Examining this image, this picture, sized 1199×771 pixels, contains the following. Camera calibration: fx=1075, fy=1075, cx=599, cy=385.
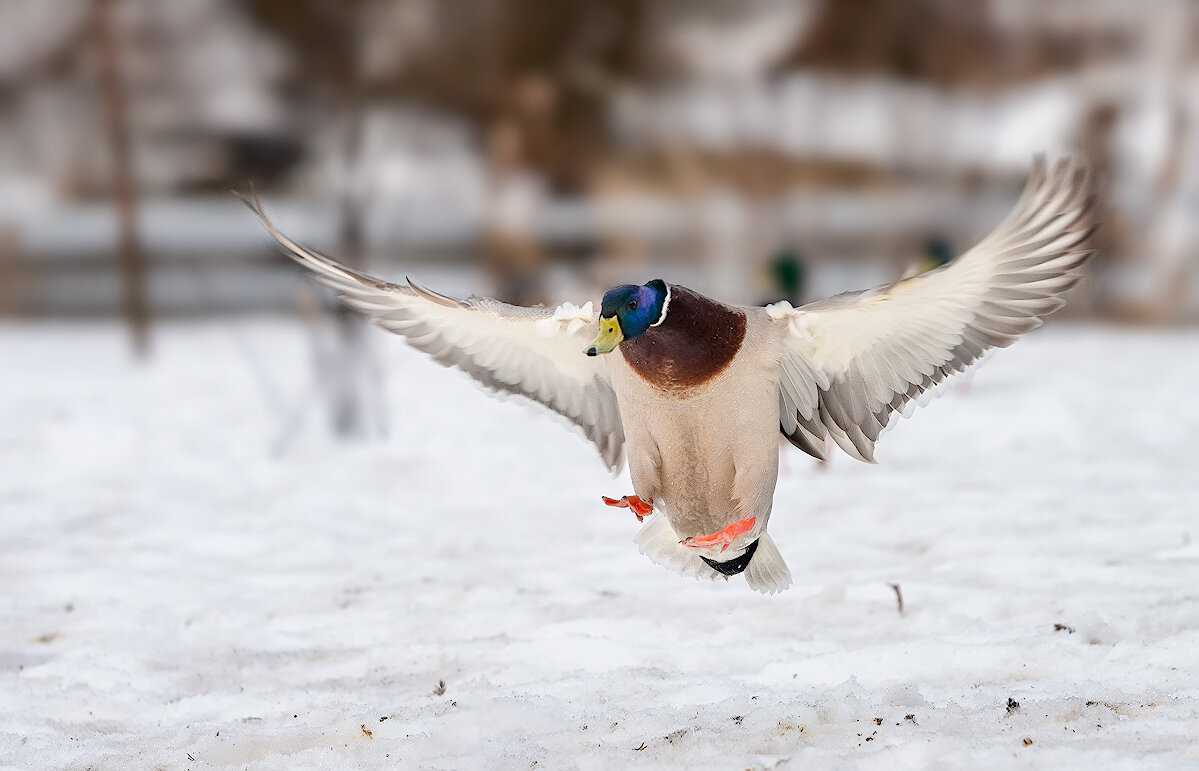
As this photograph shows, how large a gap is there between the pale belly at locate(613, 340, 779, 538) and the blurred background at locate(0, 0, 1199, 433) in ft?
19.6

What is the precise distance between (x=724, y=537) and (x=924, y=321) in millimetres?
452

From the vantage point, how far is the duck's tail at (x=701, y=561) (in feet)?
5.94

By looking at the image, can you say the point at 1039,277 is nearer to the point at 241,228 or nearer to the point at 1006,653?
the point at 1006,653

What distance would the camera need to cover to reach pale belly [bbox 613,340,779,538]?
1.51m

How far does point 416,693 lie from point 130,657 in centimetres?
70

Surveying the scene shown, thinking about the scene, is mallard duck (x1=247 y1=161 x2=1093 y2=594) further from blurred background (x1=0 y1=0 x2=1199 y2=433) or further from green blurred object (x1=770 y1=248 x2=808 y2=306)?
blurred background (x1=0 y1=0 x2=1199 y2=433)

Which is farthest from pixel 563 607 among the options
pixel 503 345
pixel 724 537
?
pixel 724 537

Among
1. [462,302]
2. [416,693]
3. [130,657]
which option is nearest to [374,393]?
[130,657]

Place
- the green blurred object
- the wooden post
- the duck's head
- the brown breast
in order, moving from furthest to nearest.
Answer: the wooden post
the green blurred object
the brown breast
the duck's head

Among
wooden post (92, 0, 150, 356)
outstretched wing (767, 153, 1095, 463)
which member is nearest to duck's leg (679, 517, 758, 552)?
outstretched wing (767, 153, 1095, 463)

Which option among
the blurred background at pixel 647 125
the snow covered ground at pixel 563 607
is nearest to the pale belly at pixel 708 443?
the snow covered ground at pixel 563 607

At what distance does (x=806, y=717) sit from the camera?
5.96 ft

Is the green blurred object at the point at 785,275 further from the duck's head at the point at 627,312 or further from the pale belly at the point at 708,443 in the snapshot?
the duck's head at the point at 627,312

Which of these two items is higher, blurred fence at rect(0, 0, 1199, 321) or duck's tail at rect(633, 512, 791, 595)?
blurred fence at rect(0, 0, 1199, 321)
